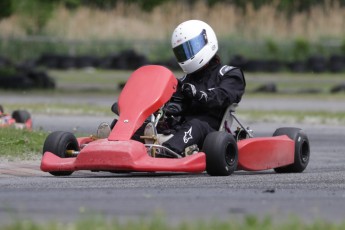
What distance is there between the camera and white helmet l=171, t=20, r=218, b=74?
10.4 m

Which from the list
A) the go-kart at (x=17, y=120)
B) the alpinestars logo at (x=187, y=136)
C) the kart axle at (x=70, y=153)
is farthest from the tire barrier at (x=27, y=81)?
the alpinestars logo at (x=187, y=136)

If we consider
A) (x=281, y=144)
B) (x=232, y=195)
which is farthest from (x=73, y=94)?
(x=232, y=195)

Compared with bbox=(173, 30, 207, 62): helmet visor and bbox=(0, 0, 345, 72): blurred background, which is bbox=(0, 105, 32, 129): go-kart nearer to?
bbox=(173, 30, 207, 62): helmet visor

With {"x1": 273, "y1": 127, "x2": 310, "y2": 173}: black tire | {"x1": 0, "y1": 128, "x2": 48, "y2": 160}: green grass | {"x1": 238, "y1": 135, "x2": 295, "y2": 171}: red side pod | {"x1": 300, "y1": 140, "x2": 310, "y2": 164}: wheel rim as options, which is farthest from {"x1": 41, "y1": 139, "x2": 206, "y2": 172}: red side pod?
{"x1": 0, "y1": 128, "x2": 48, "y2": 160}: green grass

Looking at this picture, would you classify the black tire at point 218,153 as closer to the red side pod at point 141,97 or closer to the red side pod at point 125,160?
the red side pod at point 125,160

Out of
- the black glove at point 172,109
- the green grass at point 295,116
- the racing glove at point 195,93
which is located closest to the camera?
the racing glove at point 195,93

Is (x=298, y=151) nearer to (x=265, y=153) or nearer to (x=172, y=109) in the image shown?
(x=265, y=153)

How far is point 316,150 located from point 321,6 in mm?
35654

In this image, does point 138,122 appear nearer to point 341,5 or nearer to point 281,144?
point 281,144

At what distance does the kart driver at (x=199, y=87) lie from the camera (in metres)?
9.95

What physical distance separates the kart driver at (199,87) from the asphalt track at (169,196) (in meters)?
0.44

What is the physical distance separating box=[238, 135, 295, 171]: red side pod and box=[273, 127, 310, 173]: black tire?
0.19 feet

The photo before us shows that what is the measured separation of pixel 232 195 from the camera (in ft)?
24.9

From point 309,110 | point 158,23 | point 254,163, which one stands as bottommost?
point 158,23
